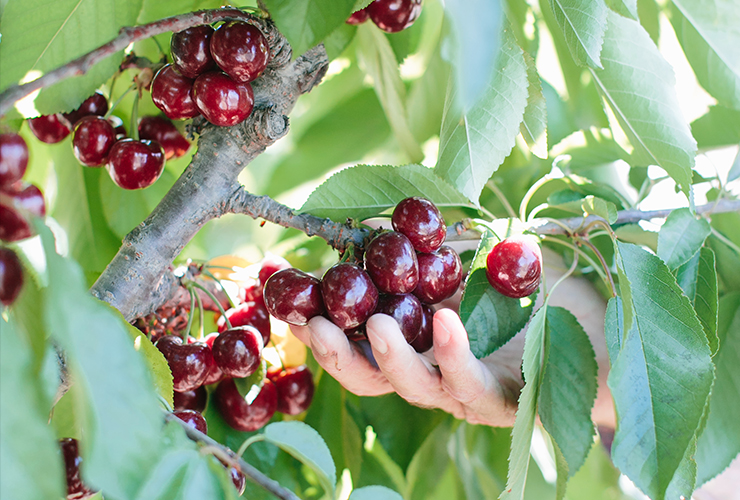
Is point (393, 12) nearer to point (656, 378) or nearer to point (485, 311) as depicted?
point (485, 311)

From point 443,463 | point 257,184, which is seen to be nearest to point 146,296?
point 443,463

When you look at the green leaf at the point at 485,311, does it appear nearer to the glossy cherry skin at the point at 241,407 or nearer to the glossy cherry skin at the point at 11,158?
the glossy cherry skin at the point at 241,407

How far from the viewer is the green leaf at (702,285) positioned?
2.40 ft

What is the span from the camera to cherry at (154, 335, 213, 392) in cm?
61

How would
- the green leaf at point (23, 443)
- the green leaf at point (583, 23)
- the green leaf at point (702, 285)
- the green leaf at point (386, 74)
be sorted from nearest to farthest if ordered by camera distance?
1. the green leaf at point (23, 443)
2. the green leaf at point (583, 23)
3. the green leaf at point (702, 285)
4. the green leaf at point (386, 74)

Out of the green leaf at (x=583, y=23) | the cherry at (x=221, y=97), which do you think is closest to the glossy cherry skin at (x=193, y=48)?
the cherry at (x=221, y=97)

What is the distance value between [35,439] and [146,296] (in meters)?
0.35

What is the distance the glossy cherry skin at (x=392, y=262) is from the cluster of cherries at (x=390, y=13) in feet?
0.96

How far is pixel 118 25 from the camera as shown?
58cm

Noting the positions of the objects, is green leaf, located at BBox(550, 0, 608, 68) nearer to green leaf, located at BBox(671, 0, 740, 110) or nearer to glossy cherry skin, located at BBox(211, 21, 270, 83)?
glossy cherry skin, located at BBox(211, 21, 270, 83)

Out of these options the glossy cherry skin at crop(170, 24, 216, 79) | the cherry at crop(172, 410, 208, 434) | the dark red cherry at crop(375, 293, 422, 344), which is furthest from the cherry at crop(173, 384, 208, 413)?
the glossy cherry skin at crop(170, 24, 216, 79)

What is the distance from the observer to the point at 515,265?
63 centimetres

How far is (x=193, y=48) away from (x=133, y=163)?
166mm

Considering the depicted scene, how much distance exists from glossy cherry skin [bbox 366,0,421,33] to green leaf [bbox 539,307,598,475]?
1.43 feet
